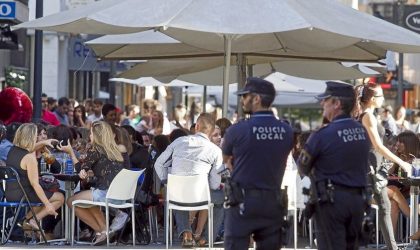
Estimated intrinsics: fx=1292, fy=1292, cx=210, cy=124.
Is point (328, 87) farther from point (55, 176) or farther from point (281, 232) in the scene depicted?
point (55, 176)

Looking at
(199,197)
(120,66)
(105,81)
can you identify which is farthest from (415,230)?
(105,81)

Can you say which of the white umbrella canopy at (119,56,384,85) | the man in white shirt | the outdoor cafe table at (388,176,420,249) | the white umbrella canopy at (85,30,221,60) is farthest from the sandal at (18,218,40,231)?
the outdoor cafe table at (388,176,420,249)

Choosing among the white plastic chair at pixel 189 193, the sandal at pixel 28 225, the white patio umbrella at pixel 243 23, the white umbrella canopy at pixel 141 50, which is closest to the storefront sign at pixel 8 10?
the white umbrella canopy at pixel 141 50

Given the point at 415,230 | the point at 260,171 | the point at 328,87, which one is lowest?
the point at 415,230

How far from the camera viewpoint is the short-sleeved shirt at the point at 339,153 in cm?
1061

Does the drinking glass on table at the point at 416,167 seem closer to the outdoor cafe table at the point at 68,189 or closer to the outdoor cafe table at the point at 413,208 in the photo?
the outdoor cafe table at the point at 413,208

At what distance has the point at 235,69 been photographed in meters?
21.2

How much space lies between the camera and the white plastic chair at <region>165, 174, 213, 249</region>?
48.8 ft

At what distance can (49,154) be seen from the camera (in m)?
16.1

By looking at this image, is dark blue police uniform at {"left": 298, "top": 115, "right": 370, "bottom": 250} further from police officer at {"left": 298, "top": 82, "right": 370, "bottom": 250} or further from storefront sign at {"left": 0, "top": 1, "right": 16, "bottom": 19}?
storefront sign at {"left": 0, "top": 1, "right": 16, "bottom": 19}

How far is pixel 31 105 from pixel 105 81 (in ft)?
79.3

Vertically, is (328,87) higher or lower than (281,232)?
higher

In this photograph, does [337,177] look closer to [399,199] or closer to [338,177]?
[338,177]

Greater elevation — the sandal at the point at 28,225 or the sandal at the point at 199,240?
the sandal at the point at 28,225
